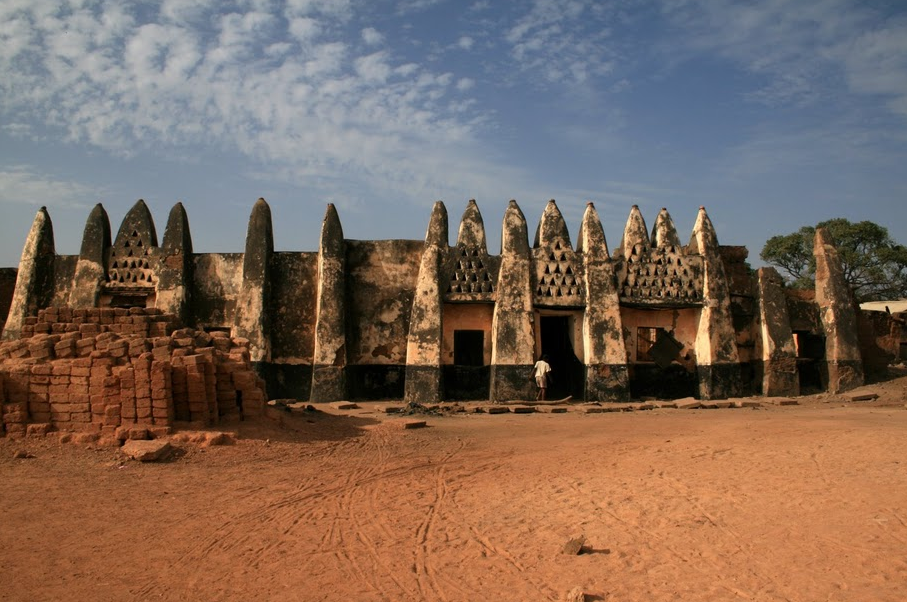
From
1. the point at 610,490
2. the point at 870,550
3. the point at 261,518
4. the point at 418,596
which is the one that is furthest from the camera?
the point at 610,490

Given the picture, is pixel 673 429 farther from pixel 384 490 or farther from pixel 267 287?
pixel 267 287

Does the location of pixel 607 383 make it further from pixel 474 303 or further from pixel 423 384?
pixel 423 384

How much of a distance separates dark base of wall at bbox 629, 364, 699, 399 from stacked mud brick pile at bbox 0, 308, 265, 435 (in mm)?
10031

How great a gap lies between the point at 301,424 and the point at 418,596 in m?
6.88

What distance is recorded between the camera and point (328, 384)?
16.5 m

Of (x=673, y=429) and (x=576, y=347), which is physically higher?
(x=576, y=347)

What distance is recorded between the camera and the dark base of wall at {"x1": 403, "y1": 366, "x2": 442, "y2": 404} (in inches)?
643

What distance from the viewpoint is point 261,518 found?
21.8 feet

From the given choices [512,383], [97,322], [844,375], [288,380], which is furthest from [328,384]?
[844,375]

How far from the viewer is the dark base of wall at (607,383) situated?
1667 cm

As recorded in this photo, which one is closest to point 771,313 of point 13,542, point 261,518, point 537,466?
point 537,466

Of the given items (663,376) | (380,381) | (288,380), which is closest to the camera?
(288,380)

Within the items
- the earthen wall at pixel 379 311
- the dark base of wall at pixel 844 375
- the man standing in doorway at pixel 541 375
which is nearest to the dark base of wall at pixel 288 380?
the earthen wall at pixel 379 311

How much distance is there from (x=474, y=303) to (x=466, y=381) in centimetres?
184
